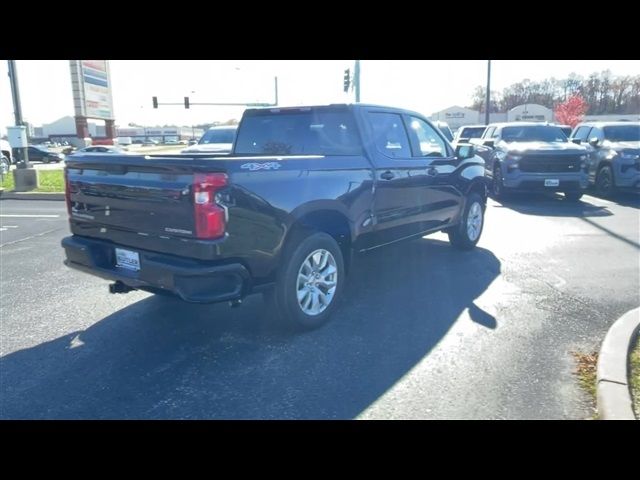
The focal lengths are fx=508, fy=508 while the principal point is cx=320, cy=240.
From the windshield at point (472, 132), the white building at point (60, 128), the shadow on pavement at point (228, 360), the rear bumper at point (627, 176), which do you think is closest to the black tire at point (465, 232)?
the shadow on pavement at point (228, 360)

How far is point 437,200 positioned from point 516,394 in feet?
11.1

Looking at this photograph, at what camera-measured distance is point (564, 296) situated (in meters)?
5.37

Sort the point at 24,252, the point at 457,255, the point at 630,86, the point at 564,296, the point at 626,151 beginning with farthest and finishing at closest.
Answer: the point at 630,86
the point at 626,151
the point at 24,252
the point at 457,255
the point at 564,296

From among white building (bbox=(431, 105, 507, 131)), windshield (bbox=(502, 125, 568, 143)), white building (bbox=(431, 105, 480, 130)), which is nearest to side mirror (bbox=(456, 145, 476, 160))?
windshield (bbox=(502, 125, 568, 143))

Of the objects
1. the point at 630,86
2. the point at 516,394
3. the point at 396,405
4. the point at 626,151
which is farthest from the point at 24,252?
the point at 630,86

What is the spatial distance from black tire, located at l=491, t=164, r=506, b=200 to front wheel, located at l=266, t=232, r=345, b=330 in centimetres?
908

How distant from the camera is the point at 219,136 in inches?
603

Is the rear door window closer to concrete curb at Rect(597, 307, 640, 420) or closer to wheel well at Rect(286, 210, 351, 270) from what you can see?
wheel well at Rect(286, 210, 351, 270)

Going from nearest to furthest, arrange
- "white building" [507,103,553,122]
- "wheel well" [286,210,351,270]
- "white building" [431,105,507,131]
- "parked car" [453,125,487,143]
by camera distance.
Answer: "wheel well" [286,210,351,270], "parked car" [453,125,487,143], "white building" [507,103,553,122], "white building" [431,105,507,131]

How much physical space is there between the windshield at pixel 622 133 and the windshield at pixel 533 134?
121cm

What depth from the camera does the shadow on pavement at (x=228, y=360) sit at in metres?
3.26

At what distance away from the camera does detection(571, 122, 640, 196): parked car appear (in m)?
12.1

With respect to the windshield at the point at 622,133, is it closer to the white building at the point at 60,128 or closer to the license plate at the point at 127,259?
the license plate at the point at 127,259
